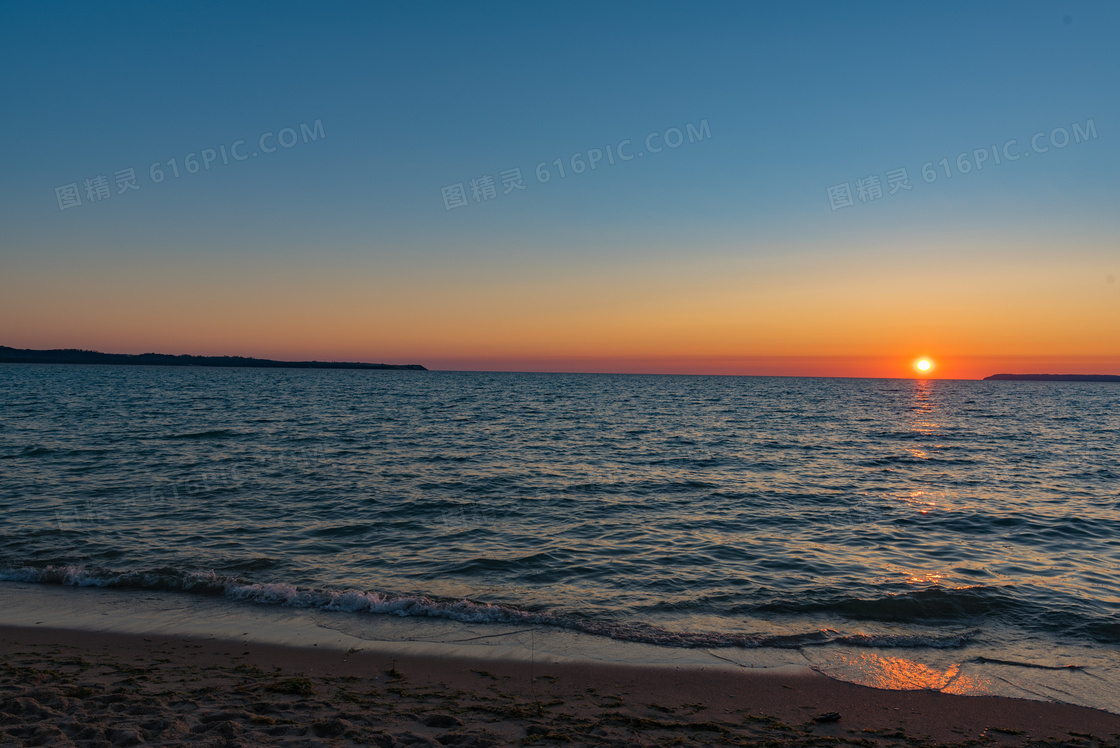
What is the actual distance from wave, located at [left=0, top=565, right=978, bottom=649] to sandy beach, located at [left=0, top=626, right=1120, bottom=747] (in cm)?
124

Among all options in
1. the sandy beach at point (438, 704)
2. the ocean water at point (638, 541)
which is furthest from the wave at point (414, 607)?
the sandy beach at point (438, 704)

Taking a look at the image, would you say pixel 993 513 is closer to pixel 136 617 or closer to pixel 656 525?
pixel 656 525

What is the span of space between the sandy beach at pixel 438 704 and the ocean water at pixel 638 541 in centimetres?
103

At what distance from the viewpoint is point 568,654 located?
28.7 feet

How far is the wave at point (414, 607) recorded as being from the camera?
9.43 m

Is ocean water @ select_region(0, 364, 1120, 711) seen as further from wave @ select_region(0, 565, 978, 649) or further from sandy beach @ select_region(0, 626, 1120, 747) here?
sandy beach @ select_region(0, 626, 1120, 747)

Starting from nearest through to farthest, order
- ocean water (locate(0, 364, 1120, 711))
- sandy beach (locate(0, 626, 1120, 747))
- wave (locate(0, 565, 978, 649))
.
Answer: sandy beach (locate(0, 626, 1120, 747)) < wave (locate(0, 565, 978, 649)) < ocean water (locate(0, 364, 1120, 711))

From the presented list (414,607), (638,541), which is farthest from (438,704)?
(638,541)

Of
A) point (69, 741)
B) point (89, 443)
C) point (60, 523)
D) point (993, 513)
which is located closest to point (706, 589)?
point (69, 741)

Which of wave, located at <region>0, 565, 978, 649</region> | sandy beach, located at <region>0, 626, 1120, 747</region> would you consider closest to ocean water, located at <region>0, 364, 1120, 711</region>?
wave, located at <region>0, 565, 978, 649</region>

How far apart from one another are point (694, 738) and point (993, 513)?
16.7 m

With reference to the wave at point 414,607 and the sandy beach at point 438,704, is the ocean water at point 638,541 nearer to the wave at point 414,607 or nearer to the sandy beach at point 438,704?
the wave at point 414,607

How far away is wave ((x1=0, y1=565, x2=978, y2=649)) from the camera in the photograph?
9.43 metres

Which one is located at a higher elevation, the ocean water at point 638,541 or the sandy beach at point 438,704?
the sandy beach at point 438,704
